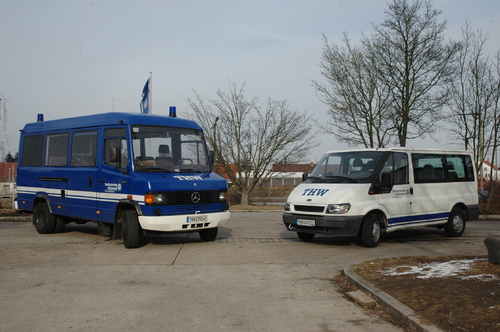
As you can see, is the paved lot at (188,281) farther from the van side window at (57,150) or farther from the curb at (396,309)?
the van side window at (57,150)

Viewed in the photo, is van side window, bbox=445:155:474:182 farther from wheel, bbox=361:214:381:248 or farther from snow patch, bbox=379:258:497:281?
snow patch, bbox=379:258:497:281

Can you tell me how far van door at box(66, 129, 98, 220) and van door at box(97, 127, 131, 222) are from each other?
304mm

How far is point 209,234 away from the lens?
38.7ft

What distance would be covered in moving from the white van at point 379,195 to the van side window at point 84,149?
4.48 m

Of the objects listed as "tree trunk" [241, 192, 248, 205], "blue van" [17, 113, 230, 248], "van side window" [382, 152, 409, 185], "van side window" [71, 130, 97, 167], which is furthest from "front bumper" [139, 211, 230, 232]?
"tree trunk" [241, 192, 248, 205]

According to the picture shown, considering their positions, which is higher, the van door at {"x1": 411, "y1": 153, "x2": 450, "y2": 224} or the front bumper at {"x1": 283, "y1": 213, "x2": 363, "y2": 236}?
the van door at {"x1": 411, "y1": 153, "x2": 450, "y2": 224}

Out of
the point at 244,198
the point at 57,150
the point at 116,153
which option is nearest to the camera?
the point at 116,153

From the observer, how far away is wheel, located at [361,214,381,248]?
1075cm

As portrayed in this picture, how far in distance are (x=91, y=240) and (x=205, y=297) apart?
20.6 ft

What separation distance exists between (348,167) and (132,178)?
4630mm

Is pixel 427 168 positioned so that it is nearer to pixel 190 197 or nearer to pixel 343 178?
pixel 343 178

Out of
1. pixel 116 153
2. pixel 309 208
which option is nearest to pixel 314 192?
pixel 309 208

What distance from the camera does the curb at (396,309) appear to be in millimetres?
5098

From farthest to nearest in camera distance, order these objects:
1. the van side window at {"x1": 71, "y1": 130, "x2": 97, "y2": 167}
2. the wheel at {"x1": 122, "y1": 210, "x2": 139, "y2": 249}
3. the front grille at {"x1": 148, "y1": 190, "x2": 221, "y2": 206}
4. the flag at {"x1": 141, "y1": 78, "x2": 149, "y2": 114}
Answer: the flag at {"x1": 141, "y1": 78, "x2": 149, "y2": 114} < the van side window at {"x1": 71, "y1": 130, "x2": 97, "y2": 167} < the wheel at {"x1": 122, "y1": 210, "x2": 139, "y2": 249} < the front grille at {"x1": 148, "y1": 190, "x2": 221, "y2": 206}
